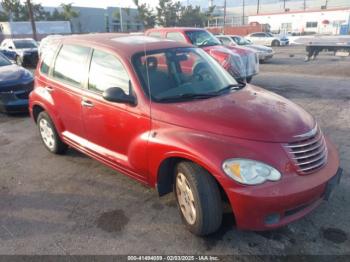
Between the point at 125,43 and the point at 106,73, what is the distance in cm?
45

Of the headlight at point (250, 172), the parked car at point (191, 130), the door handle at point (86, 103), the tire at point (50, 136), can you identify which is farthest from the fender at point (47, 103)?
the headlight at point (250, 172)

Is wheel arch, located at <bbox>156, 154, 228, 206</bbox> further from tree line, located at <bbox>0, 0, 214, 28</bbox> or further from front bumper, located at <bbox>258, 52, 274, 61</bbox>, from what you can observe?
tree line, located at <bbox>0, 0, 214, 28</bbox>

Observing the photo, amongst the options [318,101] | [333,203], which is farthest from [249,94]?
[318,101]

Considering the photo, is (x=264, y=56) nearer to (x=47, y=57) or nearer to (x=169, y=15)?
(x=47, y=57)

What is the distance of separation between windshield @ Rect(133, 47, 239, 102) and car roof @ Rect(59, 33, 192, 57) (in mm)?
99

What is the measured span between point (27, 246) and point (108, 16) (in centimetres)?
6528

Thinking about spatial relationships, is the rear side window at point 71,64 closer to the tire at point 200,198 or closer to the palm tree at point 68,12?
the tire at point 200,198

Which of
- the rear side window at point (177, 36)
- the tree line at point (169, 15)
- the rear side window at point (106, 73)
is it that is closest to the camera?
the rear side window at point (106, 73)

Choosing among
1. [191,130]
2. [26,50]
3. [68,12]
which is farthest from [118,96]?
[68,12]

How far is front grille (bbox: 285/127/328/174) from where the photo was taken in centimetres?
281

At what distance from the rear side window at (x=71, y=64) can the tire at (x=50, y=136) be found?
0.75 metres

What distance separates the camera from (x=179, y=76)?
376 cm

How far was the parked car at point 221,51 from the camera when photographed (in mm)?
9172

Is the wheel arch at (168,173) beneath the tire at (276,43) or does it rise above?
above
